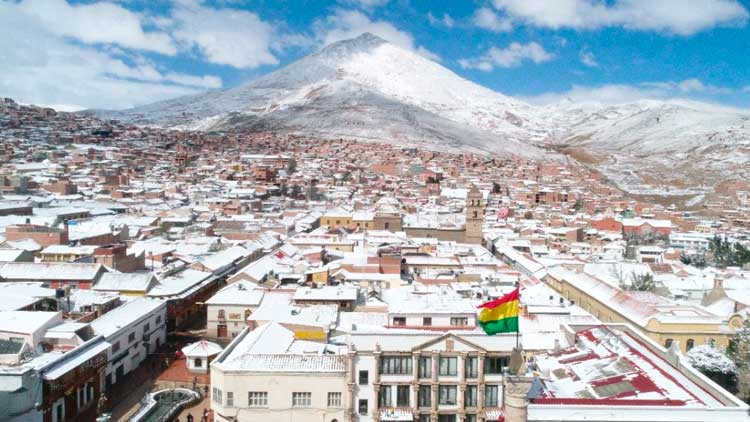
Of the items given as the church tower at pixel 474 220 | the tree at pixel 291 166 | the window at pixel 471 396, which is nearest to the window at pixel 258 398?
the window at pixel 471 396

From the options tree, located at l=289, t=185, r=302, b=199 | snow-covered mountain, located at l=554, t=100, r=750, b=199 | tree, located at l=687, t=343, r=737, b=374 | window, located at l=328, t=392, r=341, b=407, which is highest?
snow-covered mountain, located at l=554, t=100, r=750, b=199

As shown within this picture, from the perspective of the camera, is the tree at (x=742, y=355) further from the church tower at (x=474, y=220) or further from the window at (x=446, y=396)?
the church tower at (x=474, y=220)

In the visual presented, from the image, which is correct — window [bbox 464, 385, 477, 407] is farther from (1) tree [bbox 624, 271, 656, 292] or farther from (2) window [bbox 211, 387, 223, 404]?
(1) tree [bbox 624, 271, 656, 292]

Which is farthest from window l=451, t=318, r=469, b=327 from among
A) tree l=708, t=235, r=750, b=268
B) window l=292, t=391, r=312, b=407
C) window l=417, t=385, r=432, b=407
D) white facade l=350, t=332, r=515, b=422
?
tree l=708, t=235, r=750, b=268

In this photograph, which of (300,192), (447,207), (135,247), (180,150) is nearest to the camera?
(135,247)

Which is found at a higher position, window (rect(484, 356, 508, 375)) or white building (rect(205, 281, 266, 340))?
window (rect(484, 356, 508, 375))

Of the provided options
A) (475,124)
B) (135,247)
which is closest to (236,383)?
(135,247)

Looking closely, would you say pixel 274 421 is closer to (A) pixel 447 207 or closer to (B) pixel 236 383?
(B) pixel 236 383

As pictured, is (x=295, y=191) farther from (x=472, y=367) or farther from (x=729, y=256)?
(x=472, y=367)
